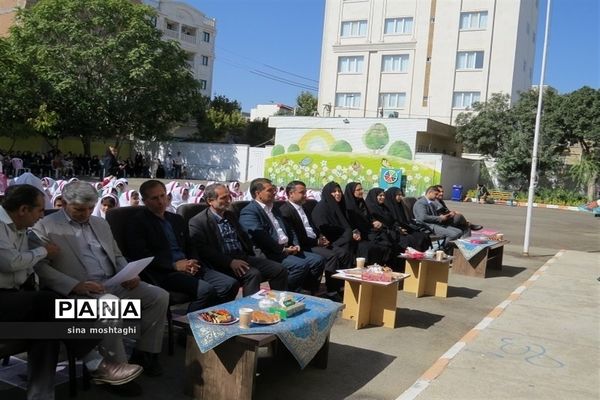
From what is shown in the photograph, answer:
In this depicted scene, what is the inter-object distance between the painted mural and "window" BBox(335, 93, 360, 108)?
922cm

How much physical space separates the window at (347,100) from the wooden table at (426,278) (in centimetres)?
3534

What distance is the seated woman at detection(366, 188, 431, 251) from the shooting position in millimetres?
8923

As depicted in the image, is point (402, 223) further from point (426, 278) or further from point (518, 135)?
point (518, 135)

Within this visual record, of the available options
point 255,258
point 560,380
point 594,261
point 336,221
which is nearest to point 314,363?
point 255,258

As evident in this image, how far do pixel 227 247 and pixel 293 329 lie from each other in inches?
72.4

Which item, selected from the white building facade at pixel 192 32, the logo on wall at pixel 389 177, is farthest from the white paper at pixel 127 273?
the white building facade at pixel 192 32

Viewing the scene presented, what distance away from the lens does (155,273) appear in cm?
478

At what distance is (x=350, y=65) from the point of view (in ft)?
139

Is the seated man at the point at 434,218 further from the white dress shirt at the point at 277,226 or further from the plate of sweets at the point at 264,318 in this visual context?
the plate of sweets at the point at 264,318

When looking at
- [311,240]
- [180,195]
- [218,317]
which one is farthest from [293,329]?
[180,195]

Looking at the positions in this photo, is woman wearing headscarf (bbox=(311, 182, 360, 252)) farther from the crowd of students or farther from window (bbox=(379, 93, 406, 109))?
window (bbox=(379, 93, 406, 109))

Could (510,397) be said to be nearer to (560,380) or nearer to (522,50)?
(560,380)

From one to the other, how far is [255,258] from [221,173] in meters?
30.8

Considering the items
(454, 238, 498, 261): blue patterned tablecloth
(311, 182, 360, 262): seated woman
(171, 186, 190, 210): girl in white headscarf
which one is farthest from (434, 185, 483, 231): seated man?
(171, 186, 190, 210): girl in white headscarf
